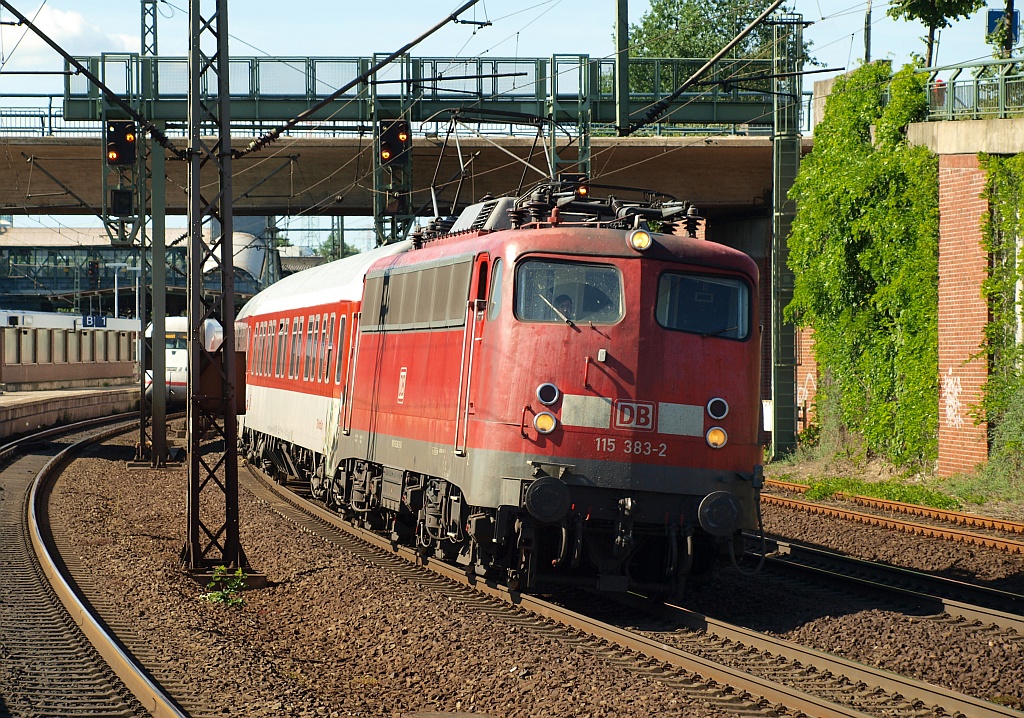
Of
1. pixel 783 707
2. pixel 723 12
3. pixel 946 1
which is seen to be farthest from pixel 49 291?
pixel 783 707

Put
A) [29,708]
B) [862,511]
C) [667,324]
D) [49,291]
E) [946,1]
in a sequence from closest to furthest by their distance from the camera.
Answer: [29,708] < [667,324] < [862,511] < [946,1] < [49,291]

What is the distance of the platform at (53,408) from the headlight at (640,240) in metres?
26.4

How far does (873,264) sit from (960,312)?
3.28 meters

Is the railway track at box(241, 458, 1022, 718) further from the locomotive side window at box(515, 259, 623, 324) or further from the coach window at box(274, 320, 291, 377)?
the coach window at box(274, 320, 291, 377)

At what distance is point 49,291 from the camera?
95.2m

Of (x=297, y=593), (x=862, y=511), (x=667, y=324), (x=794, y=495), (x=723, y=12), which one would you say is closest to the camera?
(x=667, y=324)

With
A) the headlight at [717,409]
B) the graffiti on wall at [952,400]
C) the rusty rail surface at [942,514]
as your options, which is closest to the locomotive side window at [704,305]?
the headlight at [717,409]

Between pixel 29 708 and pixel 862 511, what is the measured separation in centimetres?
1372

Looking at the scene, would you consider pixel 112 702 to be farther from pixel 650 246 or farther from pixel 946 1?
pixel 946 1

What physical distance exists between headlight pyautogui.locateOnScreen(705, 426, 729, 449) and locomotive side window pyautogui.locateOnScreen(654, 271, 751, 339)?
864 millimetres

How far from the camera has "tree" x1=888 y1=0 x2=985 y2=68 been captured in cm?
2662

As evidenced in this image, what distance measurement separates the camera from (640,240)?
11.1 metres

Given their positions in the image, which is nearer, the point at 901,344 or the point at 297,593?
the point at 297,593

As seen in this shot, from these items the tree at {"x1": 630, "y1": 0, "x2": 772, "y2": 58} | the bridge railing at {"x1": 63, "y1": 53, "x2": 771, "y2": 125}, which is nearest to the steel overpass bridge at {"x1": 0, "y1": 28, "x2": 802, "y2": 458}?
the bridge railing at {"x1": 63, "y1": 53, "x2": 771, "y2": 125}
